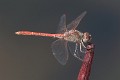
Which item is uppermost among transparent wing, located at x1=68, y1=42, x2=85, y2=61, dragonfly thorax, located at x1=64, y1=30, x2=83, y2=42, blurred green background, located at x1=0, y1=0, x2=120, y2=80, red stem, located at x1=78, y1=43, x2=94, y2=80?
blurred green background, located at x1=0, y1=0, x2=120, y2=80

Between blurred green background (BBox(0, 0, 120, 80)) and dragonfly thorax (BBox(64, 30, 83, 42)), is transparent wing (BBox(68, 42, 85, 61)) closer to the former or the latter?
dragonfly thorax (BBox(64, 30, 83, 42))

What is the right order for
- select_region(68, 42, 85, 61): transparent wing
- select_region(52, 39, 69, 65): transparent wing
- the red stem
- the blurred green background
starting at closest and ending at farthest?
the red stem
select_region(68, 42, 85, 61): transparent wing
select_region(52, 39, 69, 65): transparent wing
the blurred green background

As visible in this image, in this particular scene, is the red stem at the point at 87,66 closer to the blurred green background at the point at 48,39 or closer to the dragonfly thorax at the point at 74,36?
the dragonfly thorax at the point at 74,36

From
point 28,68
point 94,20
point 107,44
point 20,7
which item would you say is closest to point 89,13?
point 94,20

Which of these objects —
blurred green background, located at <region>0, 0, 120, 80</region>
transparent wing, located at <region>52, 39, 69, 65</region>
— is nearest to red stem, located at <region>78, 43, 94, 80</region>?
transparent wing, located at <region>52, 39, 69, 65</region>

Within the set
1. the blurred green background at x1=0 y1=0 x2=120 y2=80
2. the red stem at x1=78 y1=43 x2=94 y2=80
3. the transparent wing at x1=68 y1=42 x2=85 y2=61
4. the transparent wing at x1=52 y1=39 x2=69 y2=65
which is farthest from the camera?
the blurred green background at x1=0 y1=0 x2=120 y2=80

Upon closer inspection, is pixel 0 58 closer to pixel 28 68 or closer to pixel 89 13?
pixel 28 68

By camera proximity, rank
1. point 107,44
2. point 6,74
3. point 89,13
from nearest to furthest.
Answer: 1. point 6,74
2. point 107,44
3. point 89,13
